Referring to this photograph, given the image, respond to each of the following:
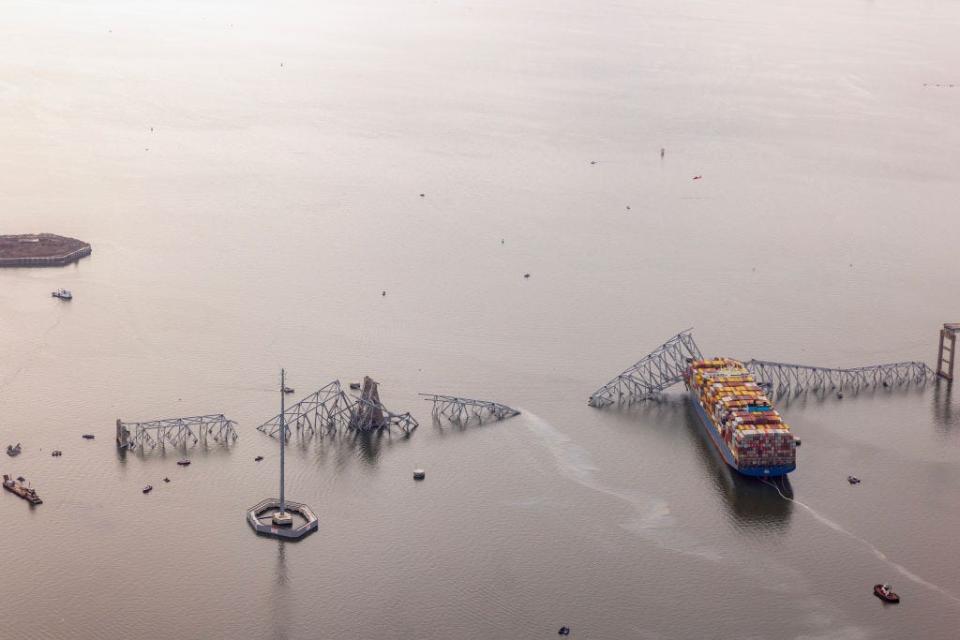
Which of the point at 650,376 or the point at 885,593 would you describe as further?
the point at 650,376

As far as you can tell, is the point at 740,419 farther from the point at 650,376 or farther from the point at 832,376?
the point at 832,376

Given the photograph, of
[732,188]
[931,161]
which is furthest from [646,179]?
[931,161]

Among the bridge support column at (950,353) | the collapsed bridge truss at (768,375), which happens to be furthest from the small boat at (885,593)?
the bridge support column at (950,353)

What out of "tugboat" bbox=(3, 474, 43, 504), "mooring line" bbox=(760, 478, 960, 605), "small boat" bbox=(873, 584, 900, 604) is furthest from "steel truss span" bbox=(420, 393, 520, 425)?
"small boat" bbox=(873, 584, 900, 604)

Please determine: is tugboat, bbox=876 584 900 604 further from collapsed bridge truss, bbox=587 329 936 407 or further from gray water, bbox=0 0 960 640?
collapsed bridge truss, bbox=587 329 936 407

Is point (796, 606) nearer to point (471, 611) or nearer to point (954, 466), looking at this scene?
point (471, 611)

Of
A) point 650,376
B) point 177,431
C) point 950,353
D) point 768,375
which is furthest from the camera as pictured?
point 950,353

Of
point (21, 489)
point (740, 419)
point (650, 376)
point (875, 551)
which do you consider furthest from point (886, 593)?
point (21, 489)
